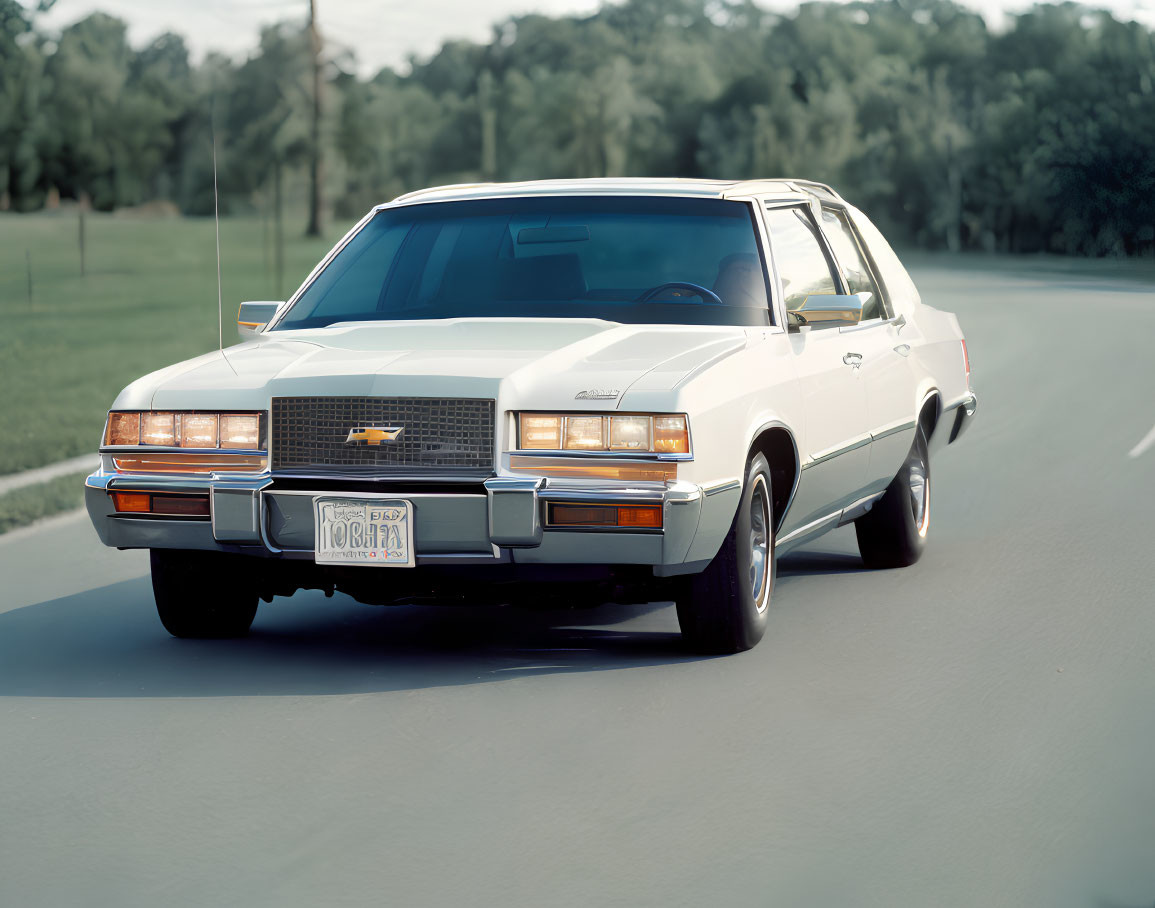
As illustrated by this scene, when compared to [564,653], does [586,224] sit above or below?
above

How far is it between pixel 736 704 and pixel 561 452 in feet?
3.25

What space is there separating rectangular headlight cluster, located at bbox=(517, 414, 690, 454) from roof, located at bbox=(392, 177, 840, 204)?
5.66 ft

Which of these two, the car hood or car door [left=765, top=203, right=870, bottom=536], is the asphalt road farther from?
the car hood

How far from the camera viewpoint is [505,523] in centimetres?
609

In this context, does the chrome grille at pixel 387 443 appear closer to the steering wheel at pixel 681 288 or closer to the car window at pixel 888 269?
the steering wheel at pixel 681 288

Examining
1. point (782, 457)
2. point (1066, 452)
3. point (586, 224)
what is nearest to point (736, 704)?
point (782, 457)

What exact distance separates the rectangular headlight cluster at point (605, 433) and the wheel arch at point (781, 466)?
948mm

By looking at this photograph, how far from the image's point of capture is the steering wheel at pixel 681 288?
24.1 ft

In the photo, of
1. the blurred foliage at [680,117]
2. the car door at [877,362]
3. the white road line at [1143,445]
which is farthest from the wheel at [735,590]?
the blurred foliage at [680,117]

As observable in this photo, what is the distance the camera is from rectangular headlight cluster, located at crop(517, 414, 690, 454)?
6129 mm

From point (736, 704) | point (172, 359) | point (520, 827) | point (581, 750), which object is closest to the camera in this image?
point (520, 827)

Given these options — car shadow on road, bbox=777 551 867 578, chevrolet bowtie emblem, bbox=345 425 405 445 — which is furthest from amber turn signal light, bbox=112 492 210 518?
car shadow on road, bbox=777 551 867 578

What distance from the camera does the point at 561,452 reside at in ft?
20.1

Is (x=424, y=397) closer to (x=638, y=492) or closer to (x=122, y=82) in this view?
(x=638, y=492)
